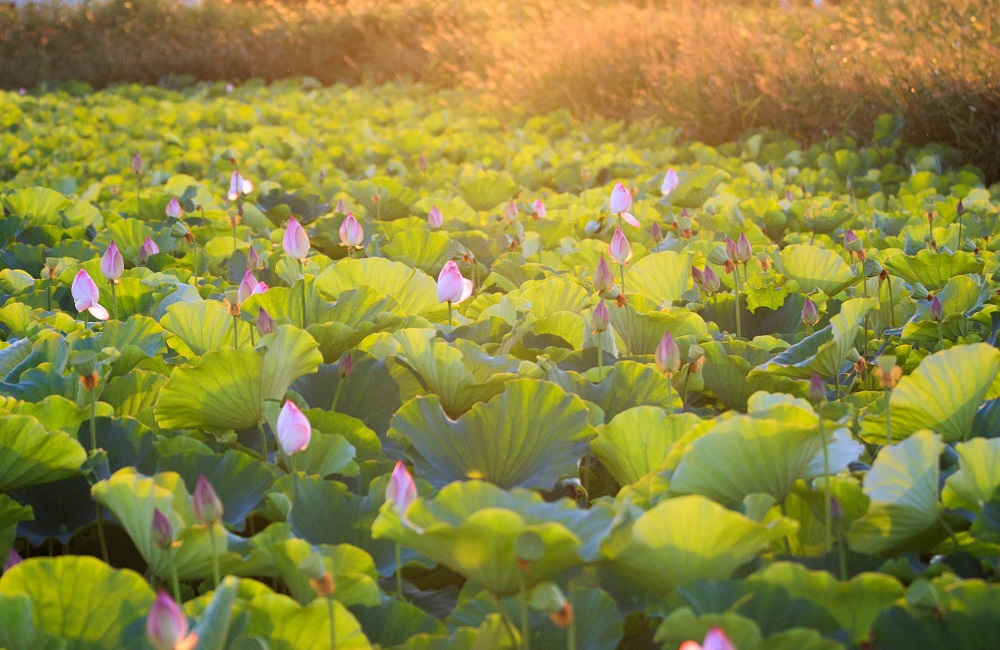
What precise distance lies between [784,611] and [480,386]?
0.62 m

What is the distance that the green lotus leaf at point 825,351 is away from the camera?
1372 millimetres

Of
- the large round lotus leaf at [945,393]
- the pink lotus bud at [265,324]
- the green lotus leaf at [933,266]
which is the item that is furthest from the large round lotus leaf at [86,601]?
the green lotus leaf at [933,266]

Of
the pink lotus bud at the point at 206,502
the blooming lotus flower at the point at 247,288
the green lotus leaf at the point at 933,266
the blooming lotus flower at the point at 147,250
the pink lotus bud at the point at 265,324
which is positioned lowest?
the green lotus leaf at the point at 933,266

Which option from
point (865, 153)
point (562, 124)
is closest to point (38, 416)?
point (865, 153)

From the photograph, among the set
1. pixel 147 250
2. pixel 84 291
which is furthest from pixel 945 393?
pixel 147 250

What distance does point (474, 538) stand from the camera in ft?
2.76

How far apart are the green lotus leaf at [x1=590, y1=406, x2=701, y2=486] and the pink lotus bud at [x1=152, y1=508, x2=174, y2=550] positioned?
0.51 m

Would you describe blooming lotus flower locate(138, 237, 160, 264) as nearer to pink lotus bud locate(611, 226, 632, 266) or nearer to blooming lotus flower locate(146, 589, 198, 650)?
pink lotus bud locate(611, 226, 632, 266)

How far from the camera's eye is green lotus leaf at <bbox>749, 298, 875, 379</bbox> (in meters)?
1.37

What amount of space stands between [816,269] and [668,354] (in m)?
0.87

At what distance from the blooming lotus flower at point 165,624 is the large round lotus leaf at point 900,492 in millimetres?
647

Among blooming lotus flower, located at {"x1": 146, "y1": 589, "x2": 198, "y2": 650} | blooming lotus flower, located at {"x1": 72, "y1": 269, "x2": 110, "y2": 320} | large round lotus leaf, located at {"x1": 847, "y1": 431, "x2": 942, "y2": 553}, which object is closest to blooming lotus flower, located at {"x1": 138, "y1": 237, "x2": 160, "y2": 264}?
blooming lotus flower, located at {"x1": 72, "y1": 269, "x2": 110, "y2": 320}

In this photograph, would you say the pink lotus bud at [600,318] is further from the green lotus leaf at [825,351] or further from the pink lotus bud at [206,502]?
the pink lotus bud at [206,502]

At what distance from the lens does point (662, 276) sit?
192cm
